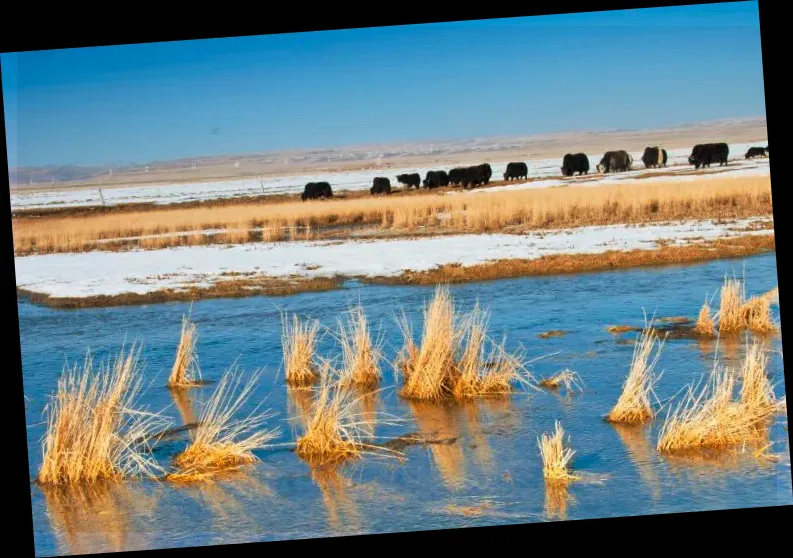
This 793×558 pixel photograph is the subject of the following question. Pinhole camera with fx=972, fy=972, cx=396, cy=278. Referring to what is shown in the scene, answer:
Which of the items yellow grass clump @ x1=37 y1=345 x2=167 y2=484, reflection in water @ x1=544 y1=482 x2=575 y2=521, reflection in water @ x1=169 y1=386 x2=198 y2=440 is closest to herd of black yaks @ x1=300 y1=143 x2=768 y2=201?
reflection in water @ x1=169 y1=386 x2=198 y2=440

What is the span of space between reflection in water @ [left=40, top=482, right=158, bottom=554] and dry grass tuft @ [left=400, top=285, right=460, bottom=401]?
113 inches

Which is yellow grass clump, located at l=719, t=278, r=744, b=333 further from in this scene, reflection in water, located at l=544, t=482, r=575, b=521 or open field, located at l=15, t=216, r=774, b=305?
reflection in water, located at l=544, t=482, r=575, b=521

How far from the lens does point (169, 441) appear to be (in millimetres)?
8984

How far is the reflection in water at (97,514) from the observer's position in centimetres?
747

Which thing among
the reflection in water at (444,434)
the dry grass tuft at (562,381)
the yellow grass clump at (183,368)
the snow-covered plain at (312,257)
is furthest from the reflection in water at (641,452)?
the snow-covered plain at (312,257)

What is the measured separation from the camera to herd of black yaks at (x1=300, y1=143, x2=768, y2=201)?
19.5m

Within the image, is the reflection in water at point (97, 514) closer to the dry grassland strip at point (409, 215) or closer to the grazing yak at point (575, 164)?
the dry grassland strip at point (409, 215)

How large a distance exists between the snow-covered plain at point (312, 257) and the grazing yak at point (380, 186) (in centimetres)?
336

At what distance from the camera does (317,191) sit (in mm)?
19156


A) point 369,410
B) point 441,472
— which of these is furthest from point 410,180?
point 441,472

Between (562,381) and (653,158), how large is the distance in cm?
1138

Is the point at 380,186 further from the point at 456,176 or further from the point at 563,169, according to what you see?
the point at 563,169

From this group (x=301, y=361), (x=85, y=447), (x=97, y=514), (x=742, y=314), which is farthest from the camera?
(x=742, y=314)

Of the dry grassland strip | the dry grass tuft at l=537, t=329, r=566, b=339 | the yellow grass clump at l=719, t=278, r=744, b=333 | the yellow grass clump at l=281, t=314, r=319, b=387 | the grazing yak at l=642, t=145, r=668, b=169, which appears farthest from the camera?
the grazing yak at l=642, t=145, r=668, b=169
